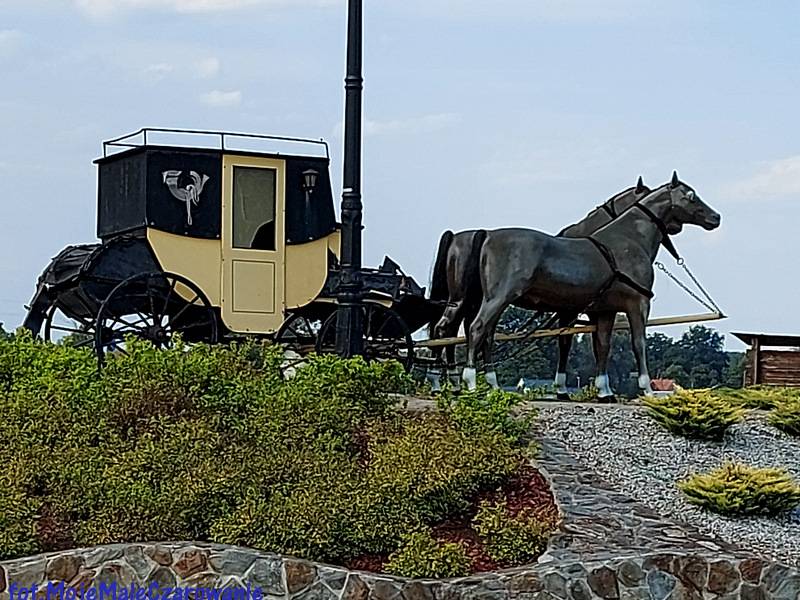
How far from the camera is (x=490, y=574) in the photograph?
27.5ft

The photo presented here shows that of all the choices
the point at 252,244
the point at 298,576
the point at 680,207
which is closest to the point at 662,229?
the point at 680,207

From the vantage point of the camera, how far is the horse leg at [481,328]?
12.7 metres

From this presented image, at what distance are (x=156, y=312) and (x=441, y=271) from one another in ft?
9.96

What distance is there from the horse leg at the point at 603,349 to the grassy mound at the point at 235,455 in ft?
10.1

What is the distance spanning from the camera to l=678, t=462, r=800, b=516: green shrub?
9586mm

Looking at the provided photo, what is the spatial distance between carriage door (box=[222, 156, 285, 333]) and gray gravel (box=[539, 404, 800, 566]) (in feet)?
13.2

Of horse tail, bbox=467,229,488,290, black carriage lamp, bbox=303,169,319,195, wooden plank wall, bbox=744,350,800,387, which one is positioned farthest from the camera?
wooden plank wall, bbox=744,350,800,387

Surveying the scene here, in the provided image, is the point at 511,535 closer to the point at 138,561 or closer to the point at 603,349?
the point at 138,561

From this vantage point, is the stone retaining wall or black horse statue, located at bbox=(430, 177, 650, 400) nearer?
the stone retaining wall

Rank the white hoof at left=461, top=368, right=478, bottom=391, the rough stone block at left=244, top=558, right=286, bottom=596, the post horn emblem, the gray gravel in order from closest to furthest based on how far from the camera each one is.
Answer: the rough stone block at left=244, top=558, right=286, bottom=596 < the gray gravel < the white hoof at left=461, top=368, right=478, bottom=391 < the post horn emblem

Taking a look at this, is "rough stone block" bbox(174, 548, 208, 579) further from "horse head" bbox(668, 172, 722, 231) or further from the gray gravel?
"horse head" bbox(668, 172, 722, 231)

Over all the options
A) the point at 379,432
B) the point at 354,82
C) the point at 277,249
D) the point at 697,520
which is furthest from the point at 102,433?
the point at 277,249

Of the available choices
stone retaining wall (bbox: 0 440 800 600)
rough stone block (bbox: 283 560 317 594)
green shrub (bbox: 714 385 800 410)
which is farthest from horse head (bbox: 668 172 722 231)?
rough stone block (bbox: 283 560 317 594)

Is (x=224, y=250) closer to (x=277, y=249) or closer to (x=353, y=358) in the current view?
(x=277, y=249)
